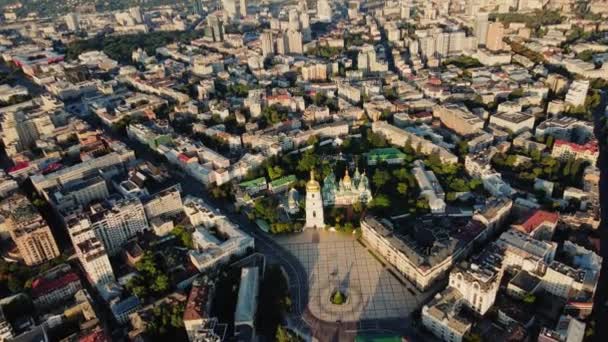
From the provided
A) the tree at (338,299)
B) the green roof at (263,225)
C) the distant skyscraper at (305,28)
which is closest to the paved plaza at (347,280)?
the tree at (338,299)

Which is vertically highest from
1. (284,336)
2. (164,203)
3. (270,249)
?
(164,203)

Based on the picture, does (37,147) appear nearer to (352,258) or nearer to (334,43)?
(352,258)

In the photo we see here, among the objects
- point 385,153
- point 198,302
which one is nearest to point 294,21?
point 385,153

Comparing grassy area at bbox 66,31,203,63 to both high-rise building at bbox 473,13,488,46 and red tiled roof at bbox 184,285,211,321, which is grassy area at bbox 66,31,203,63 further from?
red tiled roof at bbox 184,285,211,321

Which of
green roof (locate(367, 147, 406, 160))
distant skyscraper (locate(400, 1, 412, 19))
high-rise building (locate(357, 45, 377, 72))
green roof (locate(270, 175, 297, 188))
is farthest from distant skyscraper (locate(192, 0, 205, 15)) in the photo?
green roof (locate(270, 175, 297, 188))

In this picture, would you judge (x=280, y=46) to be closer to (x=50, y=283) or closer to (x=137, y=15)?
(x=137, y=15)

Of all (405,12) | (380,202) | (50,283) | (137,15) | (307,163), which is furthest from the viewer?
(137,15)

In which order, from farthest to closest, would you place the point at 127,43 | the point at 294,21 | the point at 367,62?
1. the point at 294,21
2. the point at 127,43
3. the point at 367,62
